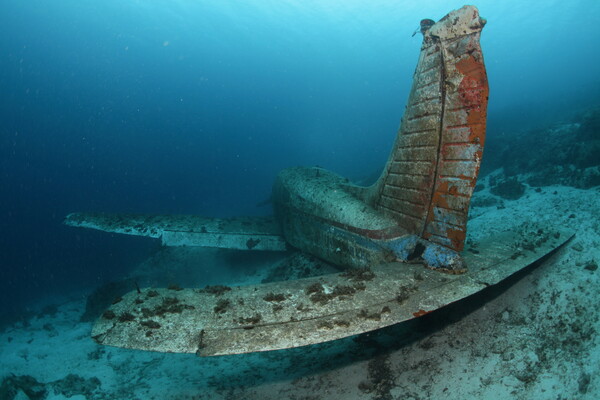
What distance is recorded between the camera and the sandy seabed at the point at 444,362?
11.1ft

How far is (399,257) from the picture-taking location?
4371mm

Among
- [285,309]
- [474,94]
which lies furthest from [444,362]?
[474,94]

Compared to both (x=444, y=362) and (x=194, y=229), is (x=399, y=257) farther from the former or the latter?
(x=194, y=229)

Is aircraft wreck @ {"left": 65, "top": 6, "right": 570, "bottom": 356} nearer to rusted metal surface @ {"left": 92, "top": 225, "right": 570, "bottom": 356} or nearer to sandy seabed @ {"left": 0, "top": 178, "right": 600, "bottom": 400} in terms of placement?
rusted metal surface @ {"left": 92, "top": 225, "right": 570, "bottom": 356}

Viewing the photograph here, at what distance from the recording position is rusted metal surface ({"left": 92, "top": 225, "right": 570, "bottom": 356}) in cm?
250

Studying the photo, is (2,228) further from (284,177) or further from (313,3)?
(313,3)

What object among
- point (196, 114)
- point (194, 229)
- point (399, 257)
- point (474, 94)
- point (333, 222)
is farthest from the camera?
point (196, 114)

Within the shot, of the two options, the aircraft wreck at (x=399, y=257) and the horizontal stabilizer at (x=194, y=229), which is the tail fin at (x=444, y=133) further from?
the horizontal stabilizer at (x=194, y=229)

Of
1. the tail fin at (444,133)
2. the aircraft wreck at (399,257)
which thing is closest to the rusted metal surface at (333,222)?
the aircraft wreck at (399,257)

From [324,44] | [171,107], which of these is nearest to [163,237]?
[324,44]

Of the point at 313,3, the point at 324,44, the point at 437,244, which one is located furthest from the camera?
the point at 324,44

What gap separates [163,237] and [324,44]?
110 metres

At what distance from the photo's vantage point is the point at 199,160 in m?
105

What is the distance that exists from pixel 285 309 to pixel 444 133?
2.99 meters
